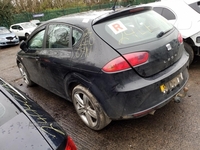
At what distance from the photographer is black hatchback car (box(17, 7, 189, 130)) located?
2.24m

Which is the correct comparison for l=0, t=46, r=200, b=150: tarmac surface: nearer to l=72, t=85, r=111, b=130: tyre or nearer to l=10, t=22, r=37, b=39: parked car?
l=72, t=85, r=111, b=130: tyre

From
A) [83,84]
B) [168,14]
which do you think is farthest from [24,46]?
[168,14]

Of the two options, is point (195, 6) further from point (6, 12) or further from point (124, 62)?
point (6, 12)

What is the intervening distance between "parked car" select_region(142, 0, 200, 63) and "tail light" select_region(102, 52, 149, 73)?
2520mm

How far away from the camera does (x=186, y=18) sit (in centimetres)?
454

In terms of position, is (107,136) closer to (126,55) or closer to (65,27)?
(126,55)

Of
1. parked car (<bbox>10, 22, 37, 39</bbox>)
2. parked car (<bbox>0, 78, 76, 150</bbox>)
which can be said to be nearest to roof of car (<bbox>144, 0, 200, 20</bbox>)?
parked car (<bbox>0, 78, 76, 150</bbox>)

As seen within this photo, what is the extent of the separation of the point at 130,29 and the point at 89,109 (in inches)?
48.9

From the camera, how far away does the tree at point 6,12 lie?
18.8m

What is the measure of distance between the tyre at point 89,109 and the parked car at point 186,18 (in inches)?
112

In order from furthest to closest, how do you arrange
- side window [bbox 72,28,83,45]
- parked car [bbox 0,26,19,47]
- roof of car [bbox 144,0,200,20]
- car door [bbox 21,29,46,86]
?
parked car [bbox 0,26,19,47], roof of car [bbox 144,0,200,20], car door [bbox 21,29,46,86], side window [bbox 72,28,83,45]

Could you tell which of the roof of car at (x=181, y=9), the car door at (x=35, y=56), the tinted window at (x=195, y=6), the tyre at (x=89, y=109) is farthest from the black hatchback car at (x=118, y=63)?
the tinted window at (x=195, y=6)

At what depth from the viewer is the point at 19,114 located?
1680 millimetres

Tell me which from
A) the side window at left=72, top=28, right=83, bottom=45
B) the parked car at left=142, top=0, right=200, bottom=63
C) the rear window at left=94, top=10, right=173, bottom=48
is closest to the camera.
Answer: the rear window at left=94, top=10, right=173, bottom=48
